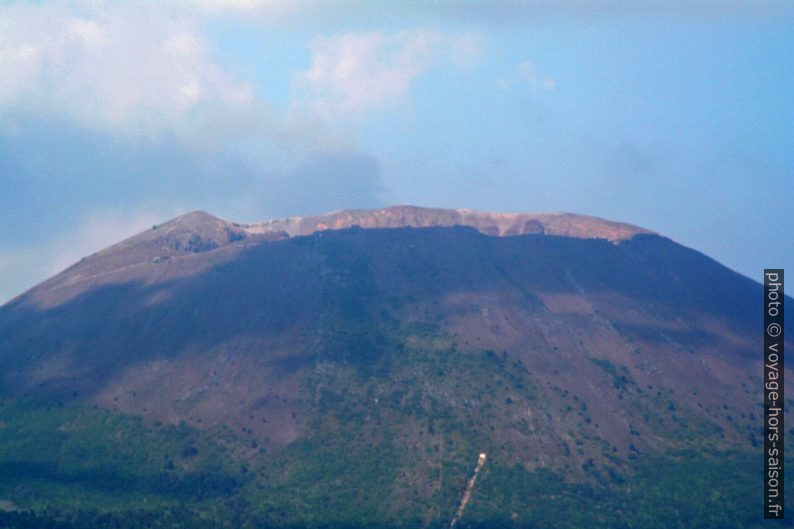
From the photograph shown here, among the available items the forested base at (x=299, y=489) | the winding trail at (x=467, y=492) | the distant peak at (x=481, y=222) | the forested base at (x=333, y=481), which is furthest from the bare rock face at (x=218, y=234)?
the winding trail at (x=467, y=492)

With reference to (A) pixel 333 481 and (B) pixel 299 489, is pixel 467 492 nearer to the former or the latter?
(A) pixel 333 481

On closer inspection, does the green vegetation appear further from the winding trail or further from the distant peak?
the distant peak

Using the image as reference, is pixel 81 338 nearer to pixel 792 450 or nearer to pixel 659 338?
pixel 659 338

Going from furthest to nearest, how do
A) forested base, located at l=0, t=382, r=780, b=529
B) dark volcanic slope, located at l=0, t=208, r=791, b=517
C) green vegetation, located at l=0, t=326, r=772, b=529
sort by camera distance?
1. dark volcanic slope, located at l=0, t=208, r=791, b=517
2. green vegetation, located at l=0, t=326, r=772, b=529
3. forested base, located at l=0, t=382, r=780, b=529

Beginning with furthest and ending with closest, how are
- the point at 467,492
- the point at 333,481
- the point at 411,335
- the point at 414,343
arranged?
1. the point at 411,335
2. the point at 414,343
3. the point at 333,481
4. the point at 467,492

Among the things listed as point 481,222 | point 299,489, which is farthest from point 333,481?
point 481,222

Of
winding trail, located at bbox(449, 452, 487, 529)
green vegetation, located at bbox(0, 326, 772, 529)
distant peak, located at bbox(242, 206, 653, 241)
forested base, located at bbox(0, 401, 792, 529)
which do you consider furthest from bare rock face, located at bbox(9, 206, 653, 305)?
winding trail, located at bbox(449, 452, 487, 529)

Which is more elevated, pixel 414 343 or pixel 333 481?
pixel 414 343
